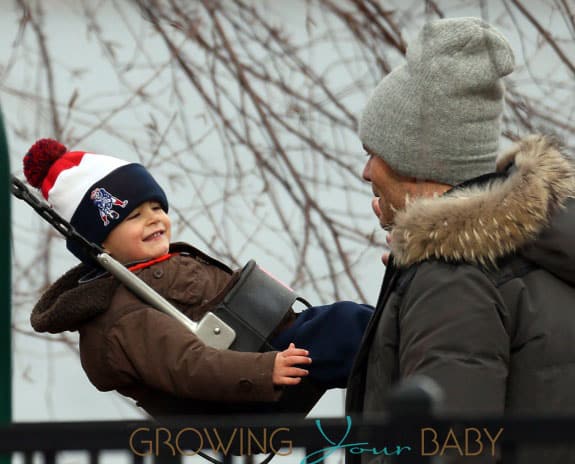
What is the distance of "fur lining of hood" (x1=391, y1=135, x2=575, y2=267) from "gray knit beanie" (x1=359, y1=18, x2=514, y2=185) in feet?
0.32

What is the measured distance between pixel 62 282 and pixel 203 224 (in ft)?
6.23

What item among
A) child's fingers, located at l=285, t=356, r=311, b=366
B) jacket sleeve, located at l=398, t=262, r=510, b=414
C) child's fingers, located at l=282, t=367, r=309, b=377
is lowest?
child's fingers, located at l=282, t=367, r=309, b=377

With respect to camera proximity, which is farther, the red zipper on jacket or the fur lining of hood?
the red zipper on jacket

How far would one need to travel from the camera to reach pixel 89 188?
296cm

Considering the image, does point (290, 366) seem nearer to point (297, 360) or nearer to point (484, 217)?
point (297, 360)

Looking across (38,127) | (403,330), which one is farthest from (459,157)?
(38,127)

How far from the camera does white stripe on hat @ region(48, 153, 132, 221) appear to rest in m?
2.96

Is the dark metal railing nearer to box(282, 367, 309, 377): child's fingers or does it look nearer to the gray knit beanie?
the gray knit beanie

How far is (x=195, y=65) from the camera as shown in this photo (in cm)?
487

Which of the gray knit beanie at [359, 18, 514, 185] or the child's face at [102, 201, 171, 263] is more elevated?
the gray knit beanie at [359, 18, 514, 185]

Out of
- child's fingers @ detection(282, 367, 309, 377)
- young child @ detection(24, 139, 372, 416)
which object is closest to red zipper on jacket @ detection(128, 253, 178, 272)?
young child @ detection(24, 139, 372, 416)

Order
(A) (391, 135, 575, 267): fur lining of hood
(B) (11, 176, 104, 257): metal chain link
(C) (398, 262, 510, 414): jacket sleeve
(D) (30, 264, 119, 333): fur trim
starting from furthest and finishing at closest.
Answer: (B) (11, 176, 104, 257): metal chain link → (D) (30, 264, 119, 333): fur trim → (A) (391, 135, 575, 267): fur lining of hood → (C) (398, 262, 510, 414): jacket sleeve

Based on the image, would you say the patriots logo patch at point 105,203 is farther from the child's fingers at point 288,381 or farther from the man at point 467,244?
the man at point 467,244

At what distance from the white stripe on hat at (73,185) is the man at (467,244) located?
807 millimetres
